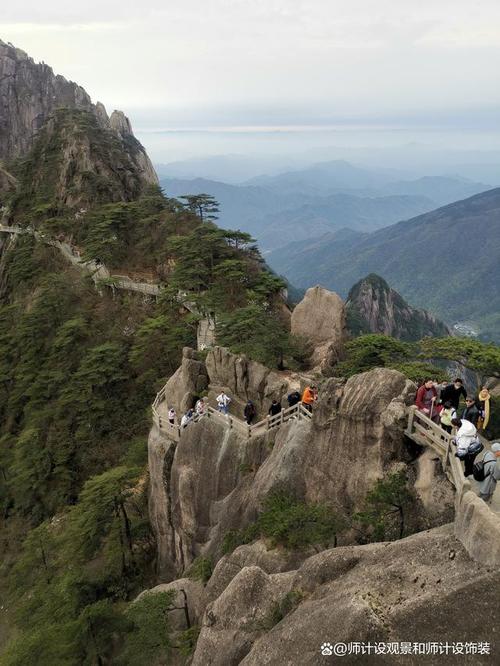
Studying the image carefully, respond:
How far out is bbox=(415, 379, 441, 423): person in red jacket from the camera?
41.1 ft

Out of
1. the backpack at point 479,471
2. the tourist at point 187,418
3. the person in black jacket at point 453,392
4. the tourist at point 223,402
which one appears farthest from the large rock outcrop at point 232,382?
the backpack at point 479,471

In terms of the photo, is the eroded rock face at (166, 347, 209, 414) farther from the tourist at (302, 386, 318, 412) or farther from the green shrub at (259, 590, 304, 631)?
the green shrub at (259, 590, 304, 631)

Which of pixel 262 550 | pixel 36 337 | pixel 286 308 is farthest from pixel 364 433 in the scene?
pixel 36 337

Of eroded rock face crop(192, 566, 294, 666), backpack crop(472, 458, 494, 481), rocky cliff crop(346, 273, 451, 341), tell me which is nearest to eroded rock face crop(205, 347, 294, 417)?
eroded rock face crop(192, 566, 294, 666)

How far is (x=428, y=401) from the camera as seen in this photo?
1258 cm

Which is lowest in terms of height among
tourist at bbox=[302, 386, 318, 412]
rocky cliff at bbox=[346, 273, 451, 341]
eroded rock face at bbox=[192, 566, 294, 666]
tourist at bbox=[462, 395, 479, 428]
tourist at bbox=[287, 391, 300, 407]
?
rocky cliff at bbox=[346, 273, 451, 341]

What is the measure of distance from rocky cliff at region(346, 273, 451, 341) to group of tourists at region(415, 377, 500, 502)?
93.4 meters

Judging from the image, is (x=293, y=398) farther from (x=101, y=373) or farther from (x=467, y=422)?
(x=101, y=373)

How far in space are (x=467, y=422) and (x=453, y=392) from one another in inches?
100

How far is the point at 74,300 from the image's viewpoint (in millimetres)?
40969

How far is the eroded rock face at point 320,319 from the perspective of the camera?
25.2 metres

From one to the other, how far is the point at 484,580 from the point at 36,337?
3811 centimetres

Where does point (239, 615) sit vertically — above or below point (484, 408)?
below

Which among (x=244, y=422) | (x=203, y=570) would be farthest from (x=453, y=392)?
(x=203, y=570)
